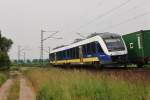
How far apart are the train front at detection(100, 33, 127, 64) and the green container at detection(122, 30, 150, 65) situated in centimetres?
107

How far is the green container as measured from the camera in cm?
3294

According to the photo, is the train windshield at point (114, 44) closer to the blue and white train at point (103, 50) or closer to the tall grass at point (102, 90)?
the blue and white train at point (103, 50)

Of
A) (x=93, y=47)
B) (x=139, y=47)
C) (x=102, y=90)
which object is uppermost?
(x=93, y=47)

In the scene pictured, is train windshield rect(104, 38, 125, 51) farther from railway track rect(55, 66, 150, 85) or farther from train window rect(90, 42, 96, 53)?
railway track rect(55, 66, 150, 85)

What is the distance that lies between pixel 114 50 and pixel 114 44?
915 mm

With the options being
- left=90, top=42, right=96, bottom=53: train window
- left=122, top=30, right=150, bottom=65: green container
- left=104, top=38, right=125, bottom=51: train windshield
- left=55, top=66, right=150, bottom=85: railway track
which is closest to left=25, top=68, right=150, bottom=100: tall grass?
left=55, top=66, right=150, bottom=85: railway track

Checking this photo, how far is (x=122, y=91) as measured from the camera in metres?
13.1

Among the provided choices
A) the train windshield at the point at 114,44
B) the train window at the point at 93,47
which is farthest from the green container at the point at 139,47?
the train window at the point at 93,47

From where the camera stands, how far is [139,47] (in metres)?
33.5

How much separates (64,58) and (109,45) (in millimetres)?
16274

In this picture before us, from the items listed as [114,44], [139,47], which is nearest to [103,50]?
[114,44]

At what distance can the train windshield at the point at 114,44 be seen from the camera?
33188 mm

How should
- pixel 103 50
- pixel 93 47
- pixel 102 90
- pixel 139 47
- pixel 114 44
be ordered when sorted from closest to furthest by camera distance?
1. pixel 102 90
2. pixel 103 50
3. pixel 139 47
4. pixel 114 44
5. pixel 93 47

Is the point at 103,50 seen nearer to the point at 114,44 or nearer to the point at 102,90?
the point at 114,44
